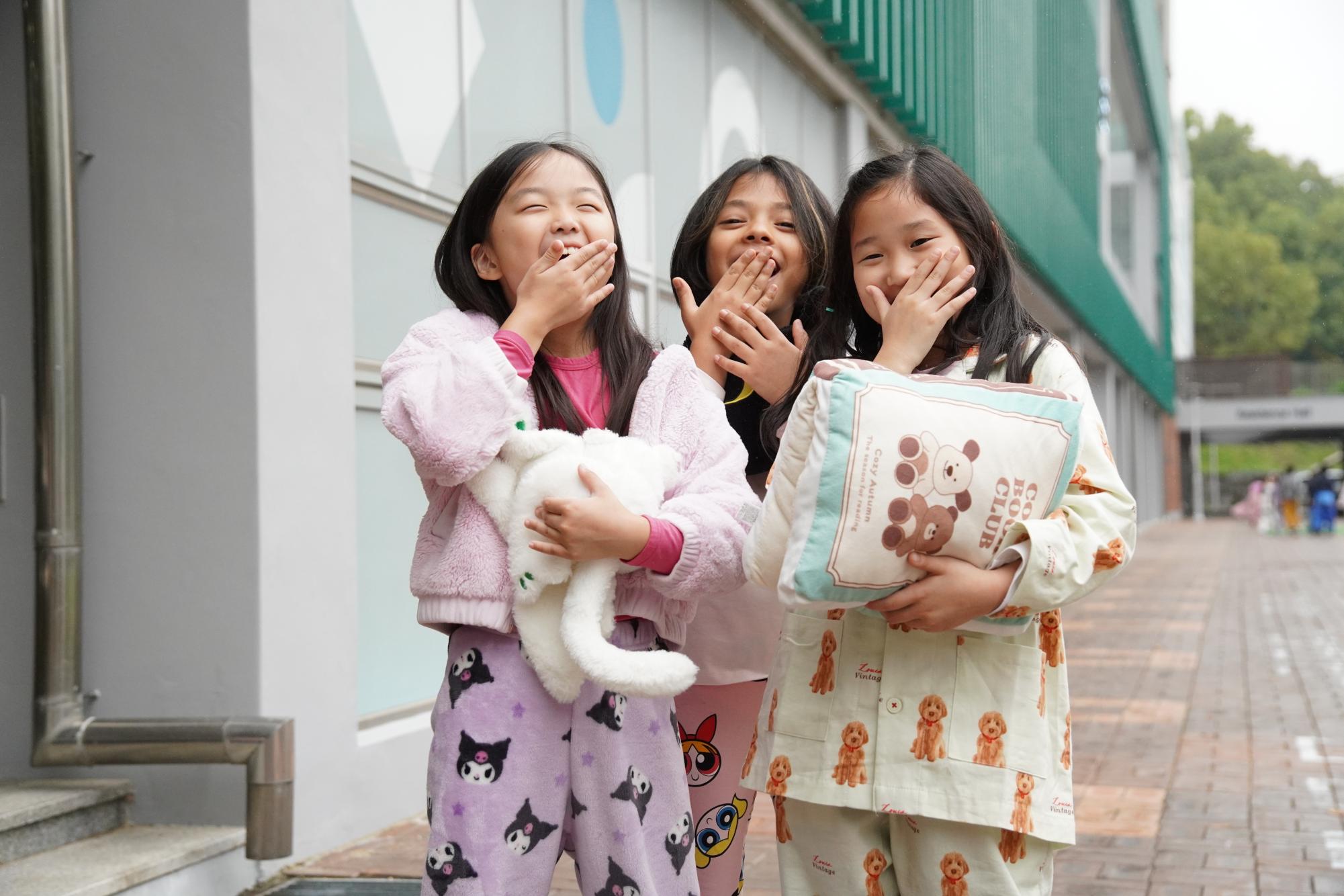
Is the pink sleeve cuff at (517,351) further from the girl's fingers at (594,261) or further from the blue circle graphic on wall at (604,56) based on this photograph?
the blue circle graphic on wall at (604,56)

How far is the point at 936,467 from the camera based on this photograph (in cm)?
172

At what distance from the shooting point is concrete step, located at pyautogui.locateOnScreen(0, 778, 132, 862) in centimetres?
341

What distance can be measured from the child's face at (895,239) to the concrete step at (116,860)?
8.29ft

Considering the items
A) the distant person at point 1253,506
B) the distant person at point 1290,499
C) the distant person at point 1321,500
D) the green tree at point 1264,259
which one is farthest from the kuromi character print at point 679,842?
the green tree at point 1264,259

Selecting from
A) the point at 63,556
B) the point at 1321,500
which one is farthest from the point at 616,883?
the point at 1321,500

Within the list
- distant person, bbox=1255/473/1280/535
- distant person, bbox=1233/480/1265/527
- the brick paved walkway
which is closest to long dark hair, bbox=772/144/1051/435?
the brick paved walkway

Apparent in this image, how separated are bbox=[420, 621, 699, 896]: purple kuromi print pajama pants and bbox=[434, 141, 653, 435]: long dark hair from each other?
14.0 inches

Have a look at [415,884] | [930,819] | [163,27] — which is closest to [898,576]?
[930,819]

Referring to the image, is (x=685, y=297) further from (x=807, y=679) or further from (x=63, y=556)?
(x=63, y=556)

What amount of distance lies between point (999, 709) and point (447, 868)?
2.80ft

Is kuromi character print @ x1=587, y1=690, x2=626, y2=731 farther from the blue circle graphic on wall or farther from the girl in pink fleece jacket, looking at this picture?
the blue circle graphic on wall

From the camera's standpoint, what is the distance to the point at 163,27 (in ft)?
12.6

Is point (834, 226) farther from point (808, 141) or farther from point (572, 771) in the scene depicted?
point (808, 141)

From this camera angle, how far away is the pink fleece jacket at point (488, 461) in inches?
71.4
